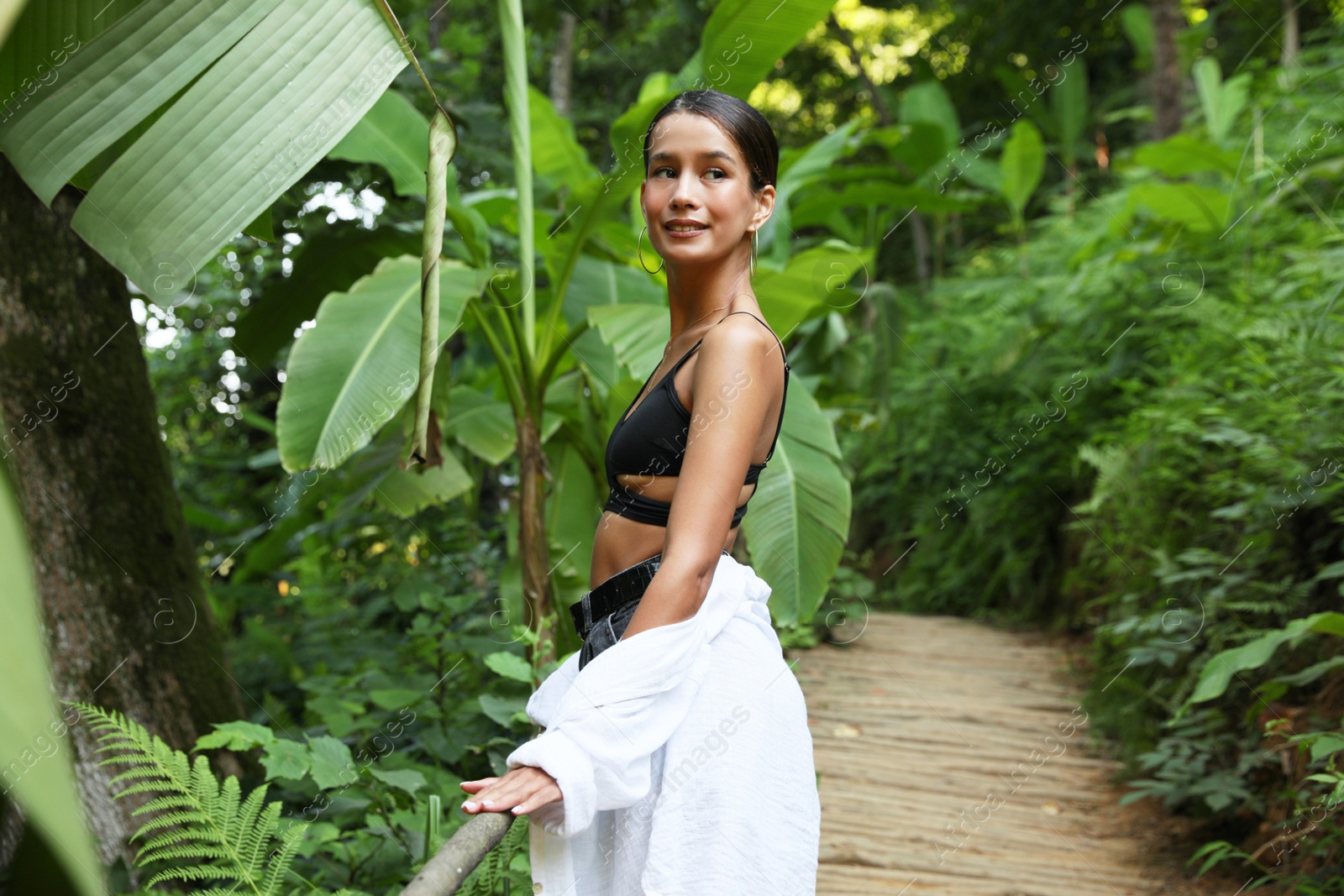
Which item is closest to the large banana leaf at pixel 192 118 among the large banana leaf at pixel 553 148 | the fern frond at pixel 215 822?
the fern frond at pixel 215 822

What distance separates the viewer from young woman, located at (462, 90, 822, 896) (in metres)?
1.02

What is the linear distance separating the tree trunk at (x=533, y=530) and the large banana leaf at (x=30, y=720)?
2491 mm

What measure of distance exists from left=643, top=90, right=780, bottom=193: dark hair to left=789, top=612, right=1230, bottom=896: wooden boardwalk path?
155 cm

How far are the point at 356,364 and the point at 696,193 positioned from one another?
1517 mm

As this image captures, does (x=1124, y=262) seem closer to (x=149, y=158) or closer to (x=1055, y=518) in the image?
(x=1055, y=518)

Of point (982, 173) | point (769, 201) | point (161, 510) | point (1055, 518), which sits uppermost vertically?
point (982, 173)

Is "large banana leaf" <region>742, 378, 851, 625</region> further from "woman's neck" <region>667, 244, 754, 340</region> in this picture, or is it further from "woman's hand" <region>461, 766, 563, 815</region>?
"woman's hand" <region>461, 766, 563, 815</region>

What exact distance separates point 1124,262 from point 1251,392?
11.2ft

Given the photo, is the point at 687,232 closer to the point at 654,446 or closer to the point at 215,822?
the point at 654,446

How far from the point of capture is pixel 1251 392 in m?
3.62

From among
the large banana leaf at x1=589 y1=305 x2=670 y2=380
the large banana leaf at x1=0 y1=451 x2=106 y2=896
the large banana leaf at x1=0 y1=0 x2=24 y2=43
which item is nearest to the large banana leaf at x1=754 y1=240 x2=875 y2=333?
the large banana leaf at x1=589 y1=305 x2=670 y2=380

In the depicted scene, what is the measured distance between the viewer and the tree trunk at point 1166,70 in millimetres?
6969

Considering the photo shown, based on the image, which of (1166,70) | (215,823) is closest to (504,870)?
(215,823)

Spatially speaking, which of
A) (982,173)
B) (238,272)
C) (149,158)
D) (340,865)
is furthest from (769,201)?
(982,173)
